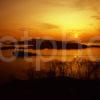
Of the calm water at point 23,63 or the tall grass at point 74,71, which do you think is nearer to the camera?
the tall grass at point 74,71

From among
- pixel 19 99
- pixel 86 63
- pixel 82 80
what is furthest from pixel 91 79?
pixel 19 99

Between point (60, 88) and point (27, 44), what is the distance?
192ft

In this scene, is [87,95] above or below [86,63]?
below

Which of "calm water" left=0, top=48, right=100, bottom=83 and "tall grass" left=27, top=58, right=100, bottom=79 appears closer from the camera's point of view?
"tall grass" left=27, top=58, right=100, bottom=79

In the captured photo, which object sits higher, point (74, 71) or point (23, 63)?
point (74, 71)

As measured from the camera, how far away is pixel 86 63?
51.2ft

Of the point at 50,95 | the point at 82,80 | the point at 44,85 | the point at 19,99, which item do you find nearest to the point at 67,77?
the point at 82,80

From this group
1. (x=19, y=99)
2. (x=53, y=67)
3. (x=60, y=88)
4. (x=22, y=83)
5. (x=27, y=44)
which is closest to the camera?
(x=19, y=99)

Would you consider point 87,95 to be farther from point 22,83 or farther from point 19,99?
point 22,83

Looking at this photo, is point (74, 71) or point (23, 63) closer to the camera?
point (74, 71)

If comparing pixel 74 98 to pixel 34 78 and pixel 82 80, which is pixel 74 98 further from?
pixel 34 78

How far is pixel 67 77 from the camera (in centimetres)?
1447

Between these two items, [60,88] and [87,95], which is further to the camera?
[60,88]

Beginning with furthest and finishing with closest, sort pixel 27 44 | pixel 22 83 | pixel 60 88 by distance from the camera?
1. pixel 27 44
2. pixel 22 83
3. pixel 60 88
